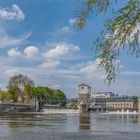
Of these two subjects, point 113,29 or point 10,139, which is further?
point 10,139

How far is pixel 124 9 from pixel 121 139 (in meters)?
38.1

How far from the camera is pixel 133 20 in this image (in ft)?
31.9

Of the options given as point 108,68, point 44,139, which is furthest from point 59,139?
point 108,68

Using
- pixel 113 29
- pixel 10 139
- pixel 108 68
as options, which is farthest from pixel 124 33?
pixel 10 139

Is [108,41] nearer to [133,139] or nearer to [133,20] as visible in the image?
[133,20]

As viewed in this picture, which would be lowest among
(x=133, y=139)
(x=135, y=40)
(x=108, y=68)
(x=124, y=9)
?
(x=133, y=139)

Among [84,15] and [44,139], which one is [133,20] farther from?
[44,139]

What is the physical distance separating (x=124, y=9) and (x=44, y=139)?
36805 millimetres

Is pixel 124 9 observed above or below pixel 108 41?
above

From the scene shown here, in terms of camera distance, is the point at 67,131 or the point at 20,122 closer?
the point at 67,131

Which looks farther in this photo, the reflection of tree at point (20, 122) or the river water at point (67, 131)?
the reflection of tree at point (20, 122)

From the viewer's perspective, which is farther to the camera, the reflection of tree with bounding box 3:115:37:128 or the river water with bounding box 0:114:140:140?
the reflection of tree with bounding box 3:115:37:128

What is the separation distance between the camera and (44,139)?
1786 inches

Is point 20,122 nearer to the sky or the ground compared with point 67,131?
nearer to the ground
